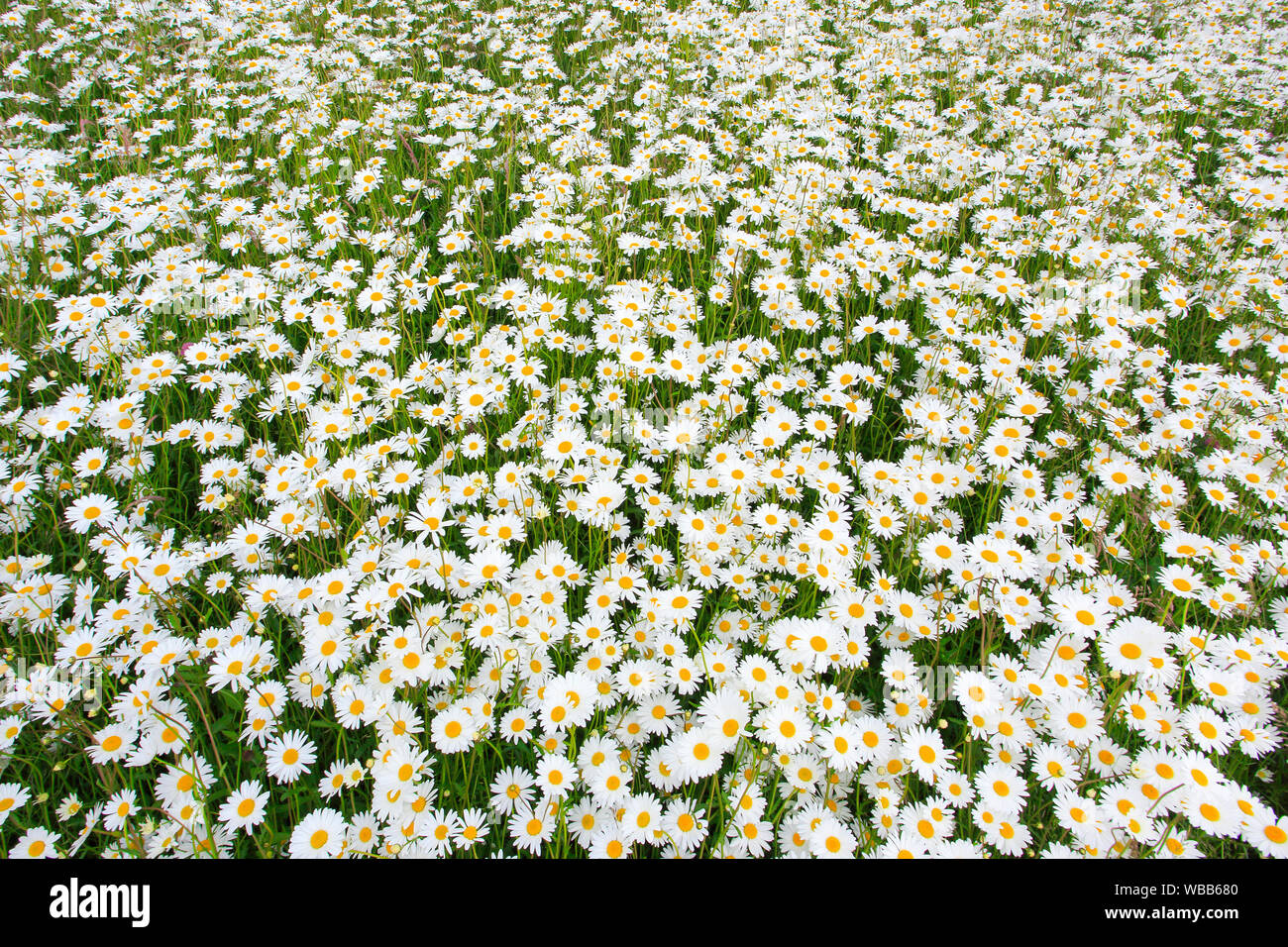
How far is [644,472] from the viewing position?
253 cm

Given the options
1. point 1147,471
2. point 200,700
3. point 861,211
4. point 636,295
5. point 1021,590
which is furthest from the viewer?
point 861,211

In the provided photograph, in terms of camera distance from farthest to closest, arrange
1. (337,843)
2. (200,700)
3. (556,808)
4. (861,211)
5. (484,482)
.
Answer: (861,211) → (484,482) → (200,700) → (556,808) → (337,843)

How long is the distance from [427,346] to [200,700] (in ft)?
6.16

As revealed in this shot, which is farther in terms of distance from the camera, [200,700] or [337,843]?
[200,700]

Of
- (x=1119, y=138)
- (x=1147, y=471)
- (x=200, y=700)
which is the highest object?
(x=1119, y=138)

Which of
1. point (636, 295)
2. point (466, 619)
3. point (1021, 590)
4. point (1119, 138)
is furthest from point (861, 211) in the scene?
point (466, 619)

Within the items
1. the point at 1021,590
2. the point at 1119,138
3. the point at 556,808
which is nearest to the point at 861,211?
the point at 1119,138

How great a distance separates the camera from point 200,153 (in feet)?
14.7

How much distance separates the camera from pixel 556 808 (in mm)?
1754

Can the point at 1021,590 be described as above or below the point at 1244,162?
below

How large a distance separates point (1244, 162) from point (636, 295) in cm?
453

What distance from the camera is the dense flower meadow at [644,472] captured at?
181cm

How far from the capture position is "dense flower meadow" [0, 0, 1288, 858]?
1.81m

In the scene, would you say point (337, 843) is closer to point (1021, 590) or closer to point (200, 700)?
point (200, 700)
